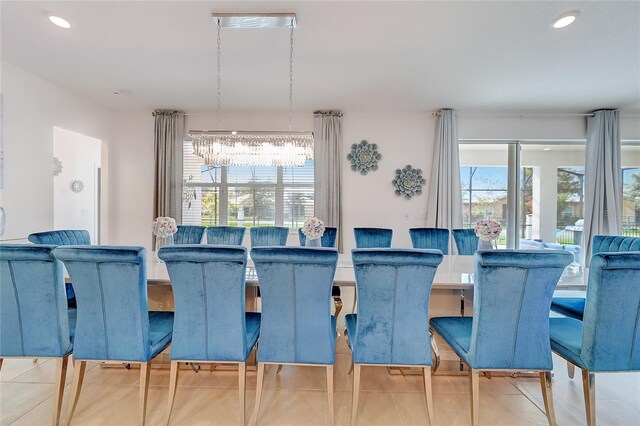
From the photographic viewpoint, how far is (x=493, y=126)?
15.3 ft

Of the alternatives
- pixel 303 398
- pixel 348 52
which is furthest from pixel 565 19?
pixel 303 398

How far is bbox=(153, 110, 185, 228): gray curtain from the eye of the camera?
458cm

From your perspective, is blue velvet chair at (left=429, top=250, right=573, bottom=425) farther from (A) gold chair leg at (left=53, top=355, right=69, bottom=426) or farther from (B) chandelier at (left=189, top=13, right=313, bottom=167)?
(A) gold chair leg at (left=53, top=355, right=69, bottom=426)

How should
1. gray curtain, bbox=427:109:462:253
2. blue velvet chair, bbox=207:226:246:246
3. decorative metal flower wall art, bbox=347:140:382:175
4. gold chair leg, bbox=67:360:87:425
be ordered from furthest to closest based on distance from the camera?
decorative metal flower wall art, bbox=347:140:382:175, gray curtain, bbox=427:109:462:253, blue velvet chair, bbox=207:226:246:246, gold chair leg, bbox=67:360:87:425

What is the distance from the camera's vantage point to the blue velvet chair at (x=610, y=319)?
146 centimetres

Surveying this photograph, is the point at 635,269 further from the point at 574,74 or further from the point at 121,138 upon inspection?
the point at 121,138

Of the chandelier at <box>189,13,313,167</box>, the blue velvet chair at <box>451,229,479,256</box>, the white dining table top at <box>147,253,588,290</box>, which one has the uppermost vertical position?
the chandelier at <box>189,13,313,167</box>

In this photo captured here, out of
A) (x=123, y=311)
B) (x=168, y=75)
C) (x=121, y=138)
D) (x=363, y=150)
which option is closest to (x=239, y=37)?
(x=168, y=75)

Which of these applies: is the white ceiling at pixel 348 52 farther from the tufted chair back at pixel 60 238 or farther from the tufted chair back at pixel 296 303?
the tufted chair back at pixel 296 303

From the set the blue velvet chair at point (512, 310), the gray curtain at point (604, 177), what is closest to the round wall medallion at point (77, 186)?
the blue velvet chair at point (512, 310)

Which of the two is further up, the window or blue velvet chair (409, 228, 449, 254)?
the window

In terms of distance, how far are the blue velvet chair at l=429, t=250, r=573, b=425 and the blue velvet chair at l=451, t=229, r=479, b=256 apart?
69.1 inches

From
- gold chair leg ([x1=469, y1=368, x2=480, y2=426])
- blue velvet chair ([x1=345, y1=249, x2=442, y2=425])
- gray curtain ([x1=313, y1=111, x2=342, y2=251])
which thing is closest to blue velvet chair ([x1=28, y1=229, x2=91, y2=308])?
blue velvet chair ([x1=345, y1=249, x2=442, y2=425])

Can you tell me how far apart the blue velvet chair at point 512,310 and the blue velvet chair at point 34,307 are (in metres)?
2.22
